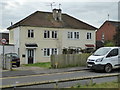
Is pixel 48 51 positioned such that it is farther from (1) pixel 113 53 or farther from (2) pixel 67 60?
(1) pixel 113 53

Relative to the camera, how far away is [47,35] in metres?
32.9

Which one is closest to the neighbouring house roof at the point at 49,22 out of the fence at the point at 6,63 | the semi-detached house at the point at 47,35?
the semi-detached house at the point at 47,35

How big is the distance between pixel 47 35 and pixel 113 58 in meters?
17.7

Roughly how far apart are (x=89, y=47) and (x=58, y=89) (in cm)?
2901

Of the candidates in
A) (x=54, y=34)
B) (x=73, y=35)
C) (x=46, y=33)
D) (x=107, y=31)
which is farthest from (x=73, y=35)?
(x=107, y=31)

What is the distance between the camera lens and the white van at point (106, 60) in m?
Answer: 16.1

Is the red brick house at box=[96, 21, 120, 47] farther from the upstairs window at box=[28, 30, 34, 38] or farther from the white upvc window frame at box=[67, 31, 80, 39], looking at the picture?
the upstairs window at box=[28, 30, 34, 38]

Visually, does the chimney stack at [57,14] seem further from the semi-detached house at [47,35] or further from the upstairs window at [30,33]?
the upstairs window at [30,33]

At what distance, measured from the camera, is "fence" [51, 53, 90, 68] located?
63.0 feet

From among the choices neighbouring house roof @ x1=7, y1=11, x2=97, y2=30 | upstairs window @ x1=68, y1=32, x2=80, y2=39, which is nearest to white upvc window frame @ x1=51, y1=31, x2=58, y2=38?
neighbouring house roof @ x1=7, y1=11, x2=97, y2=30

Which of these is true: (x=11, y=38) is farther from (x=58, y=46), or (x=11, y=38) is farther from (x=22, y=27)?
(x=58, y=46)

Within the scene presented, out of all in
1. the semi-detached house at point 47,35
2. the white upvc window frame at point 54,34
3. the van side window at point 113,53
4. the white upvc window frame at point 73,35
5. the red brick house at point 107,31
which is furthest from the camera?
the red brick house at point 107,31

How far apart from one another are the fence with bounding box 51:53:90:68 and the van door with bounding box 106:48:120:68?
4470 millimetres

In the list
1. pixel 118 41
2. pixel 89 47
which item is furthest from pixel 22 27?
pixel 118 41
